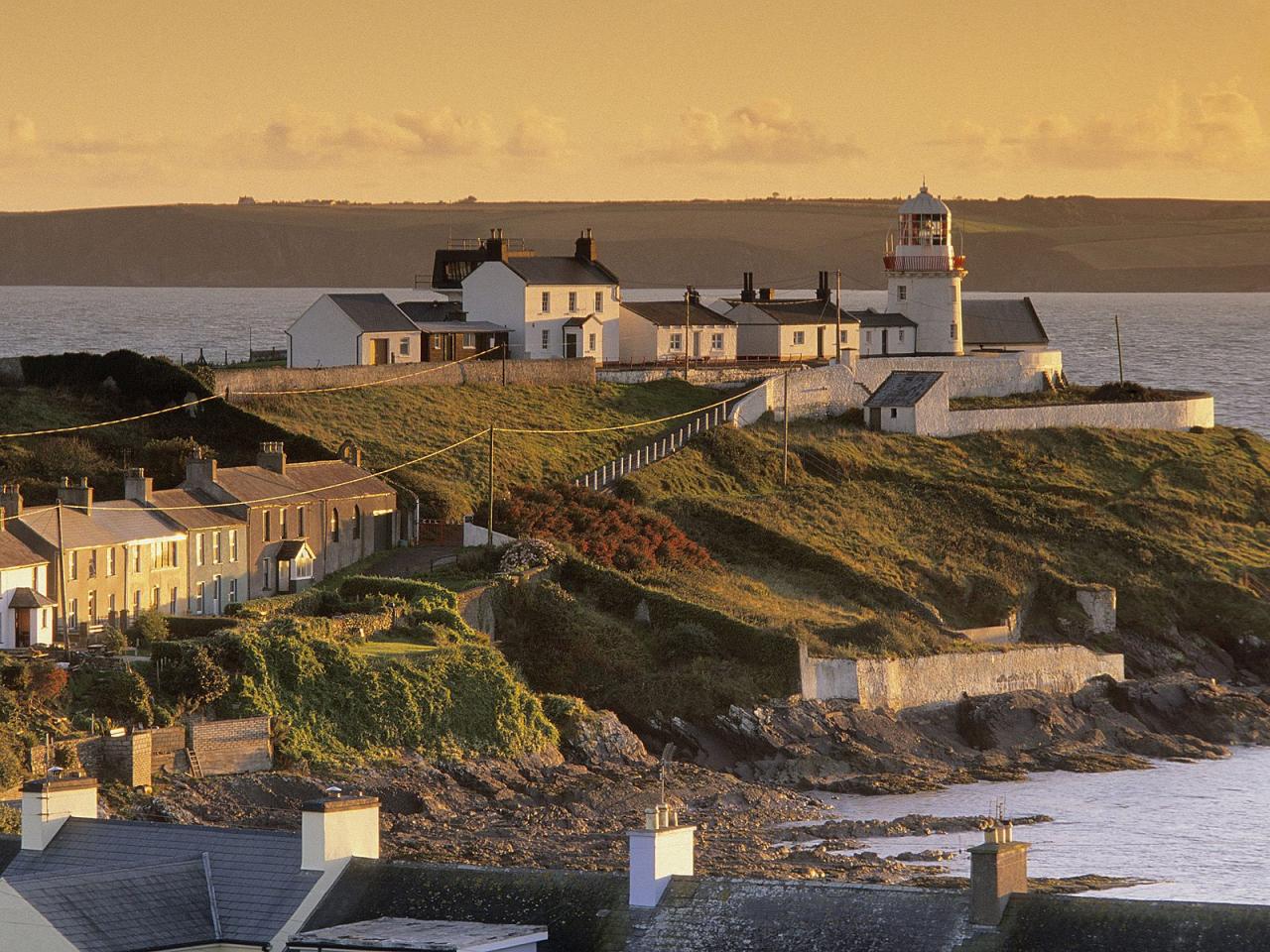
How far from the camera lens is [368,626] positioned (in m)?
50.3

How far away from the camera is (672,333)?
82688 mm

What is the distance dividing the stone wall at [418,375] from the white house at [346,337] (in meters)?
1.47

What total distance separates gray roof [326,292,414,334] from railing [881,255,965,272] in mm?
19653

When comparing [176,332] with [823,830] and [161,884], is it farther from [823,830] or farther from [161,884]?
[161,884]

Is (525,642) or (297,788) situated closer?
(297,788)

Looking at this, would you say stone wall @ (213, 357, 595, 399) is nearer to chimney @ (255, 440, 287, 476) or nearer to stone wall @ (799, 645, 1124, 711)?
chimney @ (255, 440, 287, 476)

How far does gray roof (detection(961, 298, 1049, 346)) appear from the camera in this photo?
9388cm

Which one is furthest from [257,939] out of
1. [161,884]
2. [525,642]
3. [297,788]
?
[525,642]

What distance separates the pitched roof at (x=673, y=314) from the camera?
82.6 m

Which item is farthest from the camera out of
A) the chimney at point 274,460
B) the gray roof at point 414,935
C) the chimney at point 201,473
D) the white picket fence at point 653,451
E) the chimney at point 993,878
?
the white picket fence at point 653,451

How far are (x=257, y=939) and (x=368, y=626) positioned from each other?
25619 mm

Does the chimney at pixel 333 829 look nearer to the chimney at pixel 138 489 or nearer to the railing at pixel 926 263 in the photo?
the chimney at pixel 138 489

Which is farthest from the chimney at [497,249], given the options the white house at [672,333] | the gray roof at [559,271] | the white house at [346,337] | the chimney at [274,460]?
the chimney at [274,460]

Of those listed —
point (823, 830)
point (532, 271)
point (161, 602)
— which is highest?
point (532, 271)
